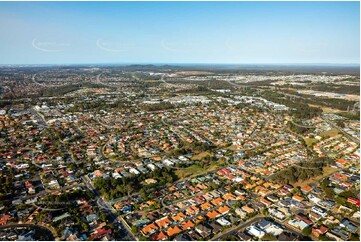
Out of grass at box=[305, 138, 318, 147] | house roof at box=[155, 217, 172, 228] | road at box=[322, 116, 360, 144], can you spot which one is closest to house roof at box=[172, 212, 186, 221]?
house roof at box=[155, 217, 172, 228]

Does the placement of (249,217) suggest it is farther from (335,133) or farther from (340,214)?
(335,133)

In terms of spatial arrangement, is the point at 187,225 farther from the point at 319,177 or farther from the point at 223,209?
the point at 319,177

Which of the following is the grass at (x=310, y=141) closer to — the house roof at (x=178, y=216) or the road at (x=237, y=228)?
the road at (x=237, y=228)

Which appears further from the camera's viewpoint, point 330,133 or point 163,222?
point 330,133

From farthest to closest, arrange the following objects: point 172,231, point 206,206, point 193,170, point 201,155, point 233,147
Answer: point 233,147, point 201,155, point 193,170, point 206,206, point 172,231

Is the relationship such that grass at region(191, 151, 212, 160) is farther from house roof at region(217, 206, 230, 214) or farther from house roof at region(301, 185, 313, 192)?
house roof at region(301, 185, 313, 192)

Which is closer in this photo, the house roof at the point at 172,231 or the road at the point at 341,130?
the house roof at the point at 172,231

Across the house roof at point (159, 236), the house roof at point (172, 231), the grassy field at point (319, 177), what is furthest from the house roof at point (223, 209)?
the grassy field at point (319, 177)

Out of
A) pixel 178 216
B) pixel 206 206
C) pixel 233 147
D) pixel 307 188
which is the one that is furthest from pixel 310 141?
pixel 178 216

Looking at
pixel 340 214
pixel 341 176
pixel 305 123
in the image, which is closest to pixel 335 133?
pixel 305 123

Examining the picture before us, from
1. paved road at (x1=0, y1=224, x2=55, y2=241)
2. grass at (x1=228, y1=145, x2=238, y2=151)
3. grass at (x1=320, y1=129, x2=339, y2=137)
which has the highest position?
grass at (x1=320, y1=129, x2=339, y2=137)

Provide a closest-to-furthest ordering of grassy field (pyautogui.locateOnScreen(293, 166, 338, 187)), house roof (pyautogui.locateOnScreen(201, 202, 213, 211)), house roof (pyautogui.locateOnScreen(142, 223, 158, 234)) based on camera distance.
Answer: house roof (pyautogui.locateOnScreen(142, 223, 158, 234)) < house roof (pyautogui.locateOnScreen(201, 202, 213, 211)) < grassy field (pyautogui.locateOnScreen(293, 166, 338, 187))
